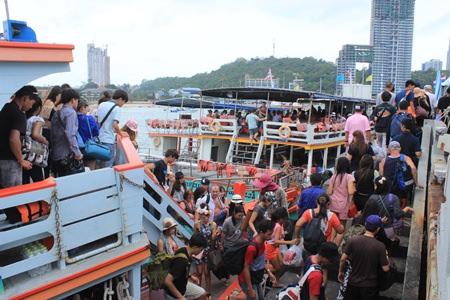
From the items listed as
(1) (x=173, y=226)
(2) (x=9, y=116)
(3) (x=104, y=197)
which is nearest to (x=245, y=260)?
(1) (x=173, y=226)

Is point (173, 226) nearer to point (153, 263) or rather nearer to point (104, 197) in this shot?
point (153, 263)

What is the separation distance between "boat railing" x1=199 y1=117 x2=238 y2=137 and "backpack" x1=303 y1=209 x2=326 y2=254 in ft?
35.9

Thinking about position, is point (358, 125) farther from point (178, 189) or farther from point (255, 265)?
point (255, 265)

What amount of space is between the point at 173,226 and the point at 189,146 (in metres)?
12.5

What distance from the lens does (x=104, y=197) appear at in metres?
4.08

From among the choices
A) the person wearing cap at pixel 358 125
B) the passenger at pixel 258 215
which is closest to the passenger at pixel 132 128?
the passenger at pixel 258 215

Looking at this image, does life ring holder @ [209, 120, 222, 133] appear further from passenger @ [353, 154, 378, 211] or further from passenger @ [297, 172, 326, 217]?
passenger @ [297, 172, 326, 217]

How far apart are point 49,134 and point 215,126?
1203cm

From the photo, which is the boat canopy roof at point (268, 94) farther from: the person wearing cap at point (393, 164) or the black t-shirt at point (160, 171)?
the black t-shirt at point (160, 171)

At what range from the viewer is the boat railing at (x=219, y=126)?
1634 centimetres

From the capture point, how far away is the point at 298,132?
15.1 m

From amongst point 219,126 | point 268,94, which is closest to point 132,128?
point 219,126

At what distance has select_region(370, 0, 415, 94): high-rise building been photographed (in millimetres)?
71625

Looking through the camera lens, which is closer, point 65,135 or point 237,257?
point 65,135
